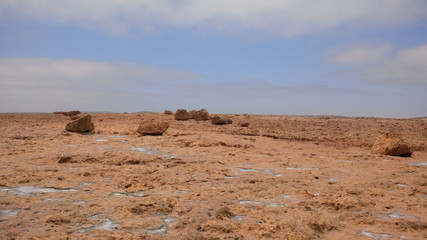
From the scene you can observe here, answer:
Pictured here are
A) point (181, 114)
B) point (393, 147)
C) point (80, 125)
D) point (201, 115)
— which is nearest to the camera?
point (393, 147)

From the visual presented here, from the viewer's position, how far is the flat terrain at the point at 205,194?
127 inches

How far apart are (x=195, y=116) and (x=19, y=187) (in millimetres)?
13169

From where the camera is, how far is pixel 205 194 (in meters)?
4.41

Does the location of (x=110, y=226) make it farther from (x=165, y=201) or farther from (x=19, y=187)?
(x=19, y=187)

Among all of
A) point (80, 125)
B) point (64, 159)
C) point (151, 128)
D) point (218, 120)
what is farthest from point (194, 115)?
point (64, 159)

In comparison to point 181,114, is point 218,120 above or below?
below

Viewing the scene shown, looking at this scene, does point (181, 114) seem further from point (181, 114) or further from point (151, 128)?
point (151, 128)

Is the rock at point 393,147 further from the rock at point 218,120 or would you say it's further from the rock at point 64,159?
the rock at point 218,120

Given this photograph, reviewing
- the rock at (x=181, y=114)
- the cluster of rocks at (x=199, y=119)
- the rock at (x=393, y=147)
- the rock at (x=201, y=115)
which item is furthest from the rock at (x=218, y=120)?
the rock at (x=393, y=147)

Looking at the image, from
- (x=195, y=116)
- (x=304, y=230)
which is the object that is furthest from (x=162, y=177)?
(x=195, y=116)

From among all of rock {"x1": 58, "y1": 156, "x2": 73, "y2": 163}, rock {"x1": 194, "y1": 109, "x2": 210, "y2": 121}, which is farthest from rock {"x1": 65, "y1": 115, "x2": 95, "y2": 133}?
rock {"x1": 194, "y1": 109, "x2": 210, "y2": 121}

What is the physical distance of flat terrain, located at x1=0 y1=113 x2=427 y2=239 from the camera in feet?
10.5

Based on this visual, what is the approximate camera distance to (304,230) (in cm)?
329

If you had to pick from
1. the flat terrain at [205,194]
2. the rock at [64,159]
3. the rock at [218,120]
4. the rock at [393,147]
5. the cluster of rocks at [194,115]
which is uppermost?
the cluster of rocks at [194,115]
